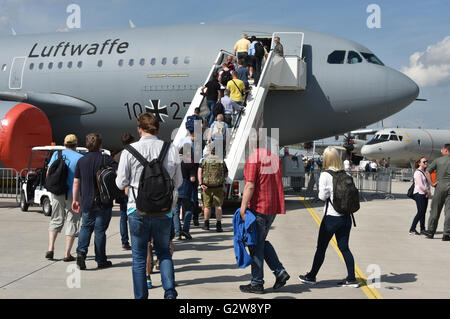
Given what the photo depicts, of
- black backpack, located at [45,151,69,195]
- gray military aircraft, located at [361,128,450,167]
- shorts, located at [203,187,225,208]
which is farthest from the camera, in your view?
gray military aircraft, located at [361,128,450,167]

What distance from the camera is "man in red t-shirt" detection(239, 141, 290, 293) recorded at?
520 centimetres

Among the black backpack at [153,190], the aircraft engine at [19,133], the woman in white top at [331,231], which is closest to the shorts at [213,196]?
the woman in white top at [331,231]

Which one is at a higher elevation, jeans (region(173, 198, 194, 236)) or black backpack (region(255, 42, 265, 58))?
black backpack (region(255, 42, 265, 58))

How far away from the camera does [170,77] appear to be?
47.4 feet

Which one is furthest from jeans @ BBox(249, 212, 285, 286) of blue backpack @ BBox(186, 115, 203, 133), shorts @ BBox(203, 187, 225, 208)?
Answer: blue backpack @ BBox(186, 115, 203, 133)

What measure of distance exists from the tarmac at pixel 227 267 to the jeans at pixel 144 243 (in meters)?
0.71

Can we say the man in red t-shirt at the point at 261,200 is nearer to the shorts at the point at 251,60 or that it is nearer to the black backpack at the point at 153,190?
the black backpack at the point at 153,190

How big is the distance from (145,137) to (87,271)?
2.63 meters

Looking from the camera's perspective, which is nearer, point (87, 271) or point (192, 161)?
point (87, 271)

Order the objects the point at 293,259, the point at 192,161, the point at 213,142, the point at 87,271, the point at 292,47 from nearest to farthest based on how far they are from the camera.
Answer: the point at 87,271
the point at 293,259
the point at 192,161
the point at 213,142
the point at 292,47

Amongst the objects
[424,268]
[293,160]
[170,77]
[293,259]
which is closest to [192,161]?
[293,259]

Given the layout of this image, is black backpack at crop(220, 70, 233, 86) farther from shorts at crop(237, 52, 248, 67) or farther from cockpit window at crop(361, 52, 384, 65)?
cockpit window at crop(361, 52, 384, 65)

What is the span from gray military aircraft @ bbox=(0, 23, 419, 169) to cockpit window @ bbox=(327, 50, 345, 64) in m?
0.03

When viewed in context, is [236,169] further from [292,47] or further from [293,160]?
[293,160]
